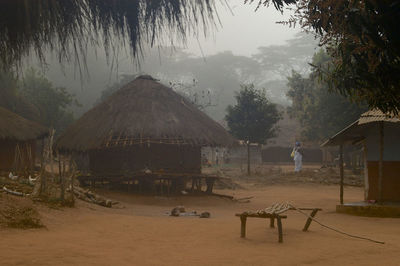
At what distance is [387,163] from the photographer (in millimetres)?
11273

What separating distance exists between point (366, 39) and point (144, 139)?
42.1 ft

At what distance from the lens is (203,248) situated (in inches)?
221

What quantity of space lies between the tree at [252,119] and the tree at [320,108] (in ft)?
12.1

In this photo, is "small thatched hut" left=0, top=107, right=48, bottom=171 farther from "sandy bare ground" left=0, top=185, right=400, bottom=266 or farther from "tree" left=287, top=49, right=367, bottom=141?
"tree" left=287, top=49, right=367, bottom=141

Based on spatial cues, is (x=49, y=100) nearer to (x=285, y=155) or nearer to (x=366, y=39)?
(x=285, y=155)

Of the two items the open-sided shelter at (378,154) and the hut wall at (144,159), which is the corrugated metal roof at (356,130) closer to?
the open-sided shelter at (378,154)

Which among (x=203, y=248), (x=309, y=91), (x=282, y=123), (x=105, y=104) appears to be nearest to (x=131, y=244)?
(x=203, y=248)

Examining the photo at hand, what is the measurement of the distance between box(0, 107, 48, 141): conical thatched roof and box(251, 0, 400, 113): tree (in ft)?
58.6

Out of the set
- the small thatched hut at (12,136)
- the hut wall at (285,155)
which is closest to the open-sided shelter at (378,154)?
the small thatched hut at (12,136)

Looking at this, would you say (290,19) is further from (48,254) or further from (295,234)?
(295,234)

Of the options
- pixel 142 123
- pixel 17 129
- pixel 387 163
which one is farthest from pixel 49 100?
pixel 387 163

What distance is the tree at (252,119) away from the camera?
28.6 metres

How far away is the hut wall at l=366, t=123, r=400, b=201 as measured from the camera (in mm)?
11117

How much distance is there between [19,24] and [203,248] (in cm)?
398
